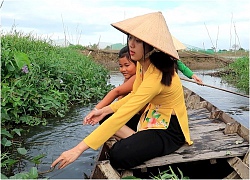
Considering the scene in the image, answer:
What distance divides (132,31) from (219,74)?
10148 millimetres

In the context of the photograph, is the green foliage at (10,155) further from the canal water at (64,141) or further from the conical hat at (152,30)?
the conical hat at (152,30)

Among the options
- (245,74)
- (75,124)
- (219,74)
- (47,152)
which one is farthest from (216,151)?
(219,74)

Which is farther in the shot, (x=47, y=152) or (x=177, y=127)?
(x=47, y=152)

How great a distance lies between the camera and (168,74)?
7.09 ft

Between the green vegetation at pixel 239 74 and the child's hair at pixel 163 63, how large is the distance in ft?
21.6

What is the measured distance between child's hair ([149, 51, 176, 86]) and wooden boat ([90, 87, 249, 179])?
0.56 metres

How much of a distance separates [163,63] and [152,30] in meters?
0.22

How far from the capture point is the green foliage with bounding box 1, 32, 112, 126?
3448 mm

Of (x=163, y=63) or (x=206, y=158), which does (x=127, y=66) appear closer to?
(x=163, y=63)

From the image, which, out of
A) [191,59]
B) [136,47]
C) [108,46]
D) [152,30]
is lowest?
[191,59]

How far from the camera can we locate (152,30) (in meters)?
2.09

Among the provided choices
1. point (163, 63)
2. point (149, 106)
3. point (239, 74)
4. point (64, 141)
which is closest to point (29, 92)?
point (64, 141)

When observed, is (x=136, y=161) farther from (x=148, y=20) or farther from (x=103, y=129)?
(x=148, y=20)

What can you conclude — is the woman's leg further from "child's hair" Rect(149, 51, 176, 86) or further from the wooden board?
"child's hair" Rect(149, 51, 176, 86)
